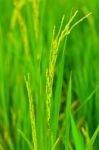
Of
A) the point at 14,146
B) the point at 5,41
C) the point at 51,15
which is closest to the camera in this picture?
the point at 14,146

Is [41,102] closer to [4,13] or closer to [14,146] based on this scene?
[14,146]

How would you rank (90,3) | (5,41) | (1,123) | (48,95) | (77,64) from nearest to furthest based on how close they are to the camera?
(48,95), (1,123), (77,64), (5,41), (90,3)

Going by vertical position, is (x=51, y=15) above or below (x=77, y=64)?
above

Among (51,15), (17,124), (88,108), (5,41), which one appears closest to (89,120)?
(88,108)

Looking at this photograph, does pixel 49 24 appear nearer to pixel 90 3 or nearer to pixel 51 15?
pixel 51 15

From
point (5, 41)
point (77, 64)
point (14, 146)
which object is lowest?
point (14, 146)

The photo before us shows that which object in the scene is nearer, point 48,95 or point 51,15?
point 48,95

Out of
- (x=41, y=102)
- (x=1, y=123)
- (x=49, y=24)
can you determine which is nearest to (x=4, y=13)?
(x=49, y=24)
